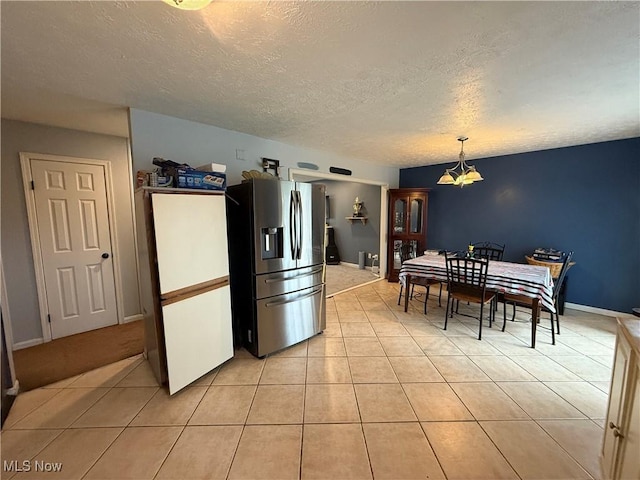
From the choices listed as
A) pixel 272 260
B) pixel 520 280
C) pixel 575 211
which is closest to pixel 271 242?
pixel 272 260

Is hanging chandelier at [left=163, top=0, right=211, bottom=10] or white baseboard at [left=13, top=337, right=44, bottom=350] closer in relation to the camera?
hanging chandelier at [left=163, top=0, right=211, bottom=10]

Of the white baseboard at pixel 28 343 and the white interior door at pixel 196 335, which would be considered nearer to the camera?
the white interior door at pixel 196 335

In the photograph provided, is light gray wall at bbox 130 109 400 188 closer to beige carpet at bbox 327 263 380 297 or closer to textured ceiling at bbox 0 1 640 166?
textured ceiling at bbox 0 1 640 166

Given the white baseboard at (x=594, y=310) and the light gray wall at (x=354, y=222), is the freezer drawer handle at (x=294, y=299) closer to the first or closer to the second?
the light gray wall at (x=354, y=222)

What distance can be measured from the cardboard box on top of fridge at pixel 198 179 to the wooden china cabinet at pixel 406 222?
3853 mm

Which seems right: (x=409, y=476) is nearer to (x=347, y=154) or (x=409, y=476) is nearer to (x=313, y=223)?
(x=313, y=223)

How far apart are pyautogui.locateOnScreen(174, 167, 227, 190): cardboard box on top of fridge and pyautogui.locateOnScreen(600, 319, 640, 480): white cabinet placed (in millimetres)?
2661

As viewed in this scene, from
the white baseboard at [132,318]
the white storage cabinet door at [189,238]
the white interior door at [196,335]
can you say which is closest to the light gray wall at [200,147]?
the white storage cabinet door at [189,238]

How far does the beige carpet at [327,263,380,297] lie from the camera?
517cm

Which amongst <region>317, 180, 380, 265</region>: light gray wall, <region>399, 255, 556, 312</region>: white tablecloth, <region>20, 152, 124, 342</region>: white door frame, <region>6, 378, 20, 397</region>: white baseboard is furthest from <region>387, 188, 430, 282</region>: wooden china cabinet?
<region>6, 378, 20, 397</region>: white baseboard

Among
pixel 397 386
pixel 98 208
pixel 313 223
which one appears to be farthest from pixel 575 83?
pixel 98 208

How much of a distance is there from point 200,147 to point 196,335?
1.92 m

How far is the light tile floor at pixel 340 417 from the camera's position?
1493mm

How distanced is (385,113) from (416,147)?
1.55 m
